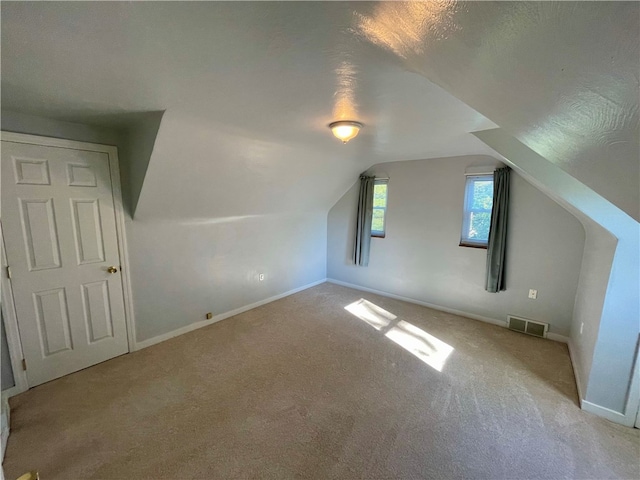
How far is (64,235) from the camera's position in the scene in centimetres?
229

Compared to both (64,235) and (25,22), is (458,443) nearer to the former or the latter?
(25,22)

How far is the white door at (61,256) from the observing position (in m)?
2.08

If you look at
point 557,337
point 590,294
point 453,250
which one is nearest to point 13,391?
point 453,250

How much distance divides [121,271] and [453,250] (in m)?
3.85

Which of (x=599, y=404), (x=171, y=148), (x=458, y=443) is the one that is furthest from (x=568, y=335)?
(x=171, y=148)

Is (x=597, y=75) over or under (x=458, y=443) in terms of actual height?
over

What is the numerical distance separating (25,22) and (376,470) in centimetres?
259

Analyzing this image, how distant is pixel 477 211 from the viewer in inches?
139

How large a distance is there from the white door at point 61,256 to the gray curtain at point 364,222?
318cm

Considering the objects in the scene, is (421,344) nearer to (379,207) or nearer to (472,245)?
(472,245)

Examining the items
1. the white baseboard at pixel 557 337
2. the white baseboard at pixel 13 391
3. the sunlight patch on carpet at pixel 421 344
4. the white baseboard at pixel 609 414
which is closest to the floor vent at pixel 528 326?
the white baseboard at pixel 557 337

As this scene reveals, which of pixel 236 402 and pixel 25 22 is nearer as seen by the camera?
pixel 25 22

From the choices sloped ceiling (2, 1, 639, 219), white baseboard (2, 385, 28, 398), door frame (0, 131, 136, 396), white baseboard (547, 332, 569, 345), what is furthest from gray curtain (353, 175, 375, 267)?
white baseboard (2, 385, 28, 398)

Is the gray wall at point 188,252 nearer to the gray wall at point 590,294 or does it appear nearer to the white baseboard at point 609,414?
the gray wall at point 590,294
